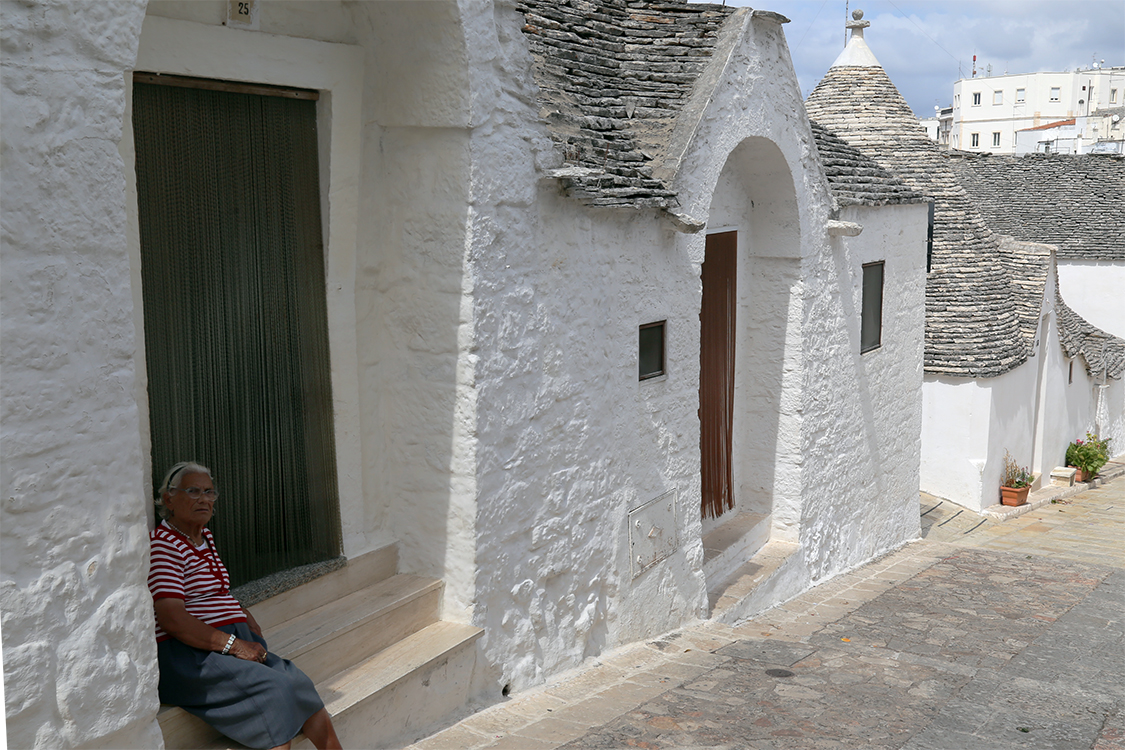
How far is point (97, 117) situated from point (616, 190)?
10.9 feet

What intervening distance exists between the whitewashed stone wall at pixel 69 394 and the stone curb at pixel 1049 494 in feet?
50.2

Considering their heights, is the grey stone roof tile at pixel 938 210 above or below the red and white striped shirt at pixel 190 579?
above

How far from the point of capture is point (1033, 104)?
51.0 metres

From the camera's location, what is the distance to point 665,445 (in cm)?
700

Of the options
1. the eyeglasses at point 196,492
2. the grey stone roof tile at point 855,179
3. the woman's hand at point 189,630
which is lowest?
the woman's hand at point 189,630

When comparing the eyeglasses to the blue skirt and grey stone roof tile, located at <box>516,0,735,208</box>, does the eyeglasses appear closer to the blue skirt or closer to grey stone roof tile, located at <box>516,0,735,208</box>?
the blue skirt

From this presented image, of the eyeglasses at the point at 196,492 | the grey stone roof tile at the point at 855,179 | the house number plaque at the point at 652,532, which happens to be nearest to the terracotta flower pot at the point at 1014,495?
the grey stone roof tile at the point at 855,179

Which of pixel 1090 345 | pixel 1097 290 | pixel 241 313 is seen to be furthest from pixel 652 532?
pixel 1097 290

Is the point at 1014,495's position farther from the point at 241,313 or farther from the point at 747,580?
the point at 241,313

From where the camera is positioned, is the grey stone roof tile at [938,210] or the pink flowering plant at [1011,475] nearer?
the grey stone roof tile at [938,210]

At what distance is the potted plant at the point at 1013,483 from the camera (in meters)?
17.0

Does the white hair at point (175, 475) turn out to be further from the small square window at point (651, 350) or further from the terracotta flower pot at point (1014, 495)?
the terracotta flower pot at point (1014, 495)

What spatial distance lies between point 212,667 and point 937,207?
644 inches

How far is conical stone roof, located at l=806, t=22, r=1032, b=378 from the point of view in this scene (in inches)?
664
